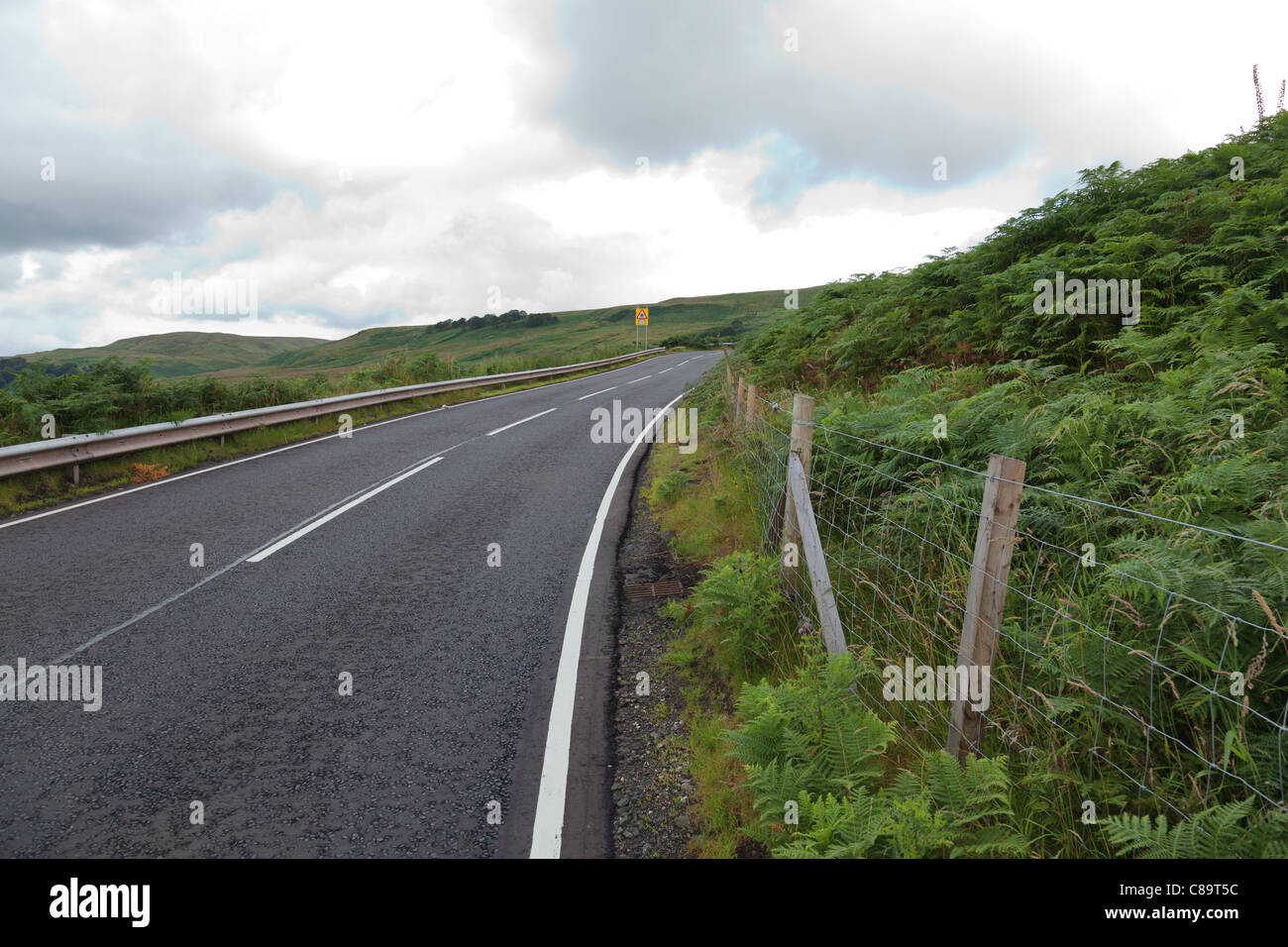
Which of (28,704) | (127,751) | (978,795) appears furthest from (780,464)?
(28,704)

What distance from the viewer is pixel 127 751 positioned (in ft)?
12.0

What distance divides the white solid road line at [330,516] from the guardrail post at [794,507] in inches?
201

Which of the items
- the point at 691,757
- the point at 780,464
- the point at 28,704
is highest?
the point at 780,464

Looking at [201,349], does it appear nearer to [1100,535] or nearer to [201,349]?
[201,349]

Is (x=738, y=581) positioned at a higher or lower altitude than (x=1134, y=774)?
higher

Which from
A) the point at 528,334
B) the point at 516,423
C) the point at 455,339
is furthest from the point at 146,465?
the point at 455,339

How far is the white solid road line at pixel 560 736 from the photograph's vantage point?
3148 mm

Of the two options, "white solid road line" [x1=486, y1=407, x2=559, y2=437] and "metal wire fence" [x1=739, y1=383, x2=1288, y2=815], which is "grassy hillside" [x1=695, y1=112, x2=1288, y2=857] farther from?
"white solid road line" [x1=486, y1=407, x2=559, y2=437]

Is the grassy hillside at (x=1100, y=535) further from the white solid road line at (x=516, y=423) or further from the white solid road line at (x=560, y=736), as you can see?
the white solid road line at (x=516, y=423)

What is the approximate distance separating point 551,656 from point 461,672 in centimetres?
66

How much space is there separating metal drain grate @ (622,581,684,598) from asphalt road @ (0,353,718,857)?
0.83 feet

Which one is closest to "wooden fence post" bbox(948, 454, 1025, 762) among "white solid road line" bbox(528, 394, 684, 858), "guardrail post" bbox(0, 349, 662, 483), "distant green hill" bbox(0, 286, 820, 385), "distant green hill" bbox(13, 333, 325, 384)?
"white solid road line" bbox(528, 394, 684, 858)

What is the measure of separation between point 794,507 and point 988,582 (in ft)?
8.19

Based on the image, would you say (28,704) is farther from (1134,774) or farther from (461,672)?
(1134,774)
